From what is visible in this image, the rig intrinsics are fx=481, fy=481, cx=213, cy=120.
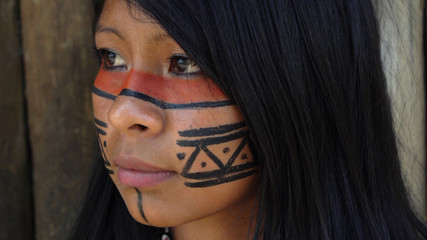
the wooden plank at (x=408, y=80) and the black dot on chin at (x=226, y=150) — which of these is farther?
the wooden plank at (x=408, y=80)

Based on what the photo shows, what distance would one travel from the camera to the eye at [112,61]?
1.11 m

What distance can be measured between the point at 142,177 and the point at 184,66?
0.25 m

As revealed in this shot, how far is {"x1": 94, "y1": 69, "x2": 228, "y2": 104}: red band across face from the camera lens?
99 cm

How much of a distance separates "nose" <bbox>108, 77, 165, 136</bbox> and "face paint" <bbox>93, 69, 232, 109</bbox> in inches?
0.6

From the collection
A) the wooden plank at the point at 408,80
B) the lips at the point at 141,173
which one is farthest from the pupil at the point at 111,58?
the wooden plank at the point at 408,80

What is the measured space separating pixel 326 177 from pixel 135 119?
1.49 ft

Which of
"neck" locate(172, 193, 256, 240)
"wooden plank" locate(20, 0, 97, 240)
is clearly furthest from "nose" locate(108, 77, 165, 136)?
"wooden plank" locate(20, 0, 97, 240)

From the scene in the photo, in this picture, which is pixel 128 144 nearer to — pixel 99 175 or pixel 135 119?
pixel 135 119

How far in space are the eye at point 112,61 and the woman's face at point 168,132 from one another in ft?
0.15

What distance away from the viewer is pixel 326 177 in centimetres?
110

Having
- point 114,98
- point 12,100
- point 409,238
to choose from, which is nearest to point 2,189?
point 12,100

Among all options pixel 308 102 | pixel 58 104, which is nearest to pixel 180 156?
pixel 308 102

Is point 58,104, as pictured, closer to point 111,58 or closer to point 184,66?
point 111,58

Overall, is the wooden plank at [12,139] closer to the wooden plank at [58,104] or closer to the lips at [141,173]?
the wooden plank at [58,104]
